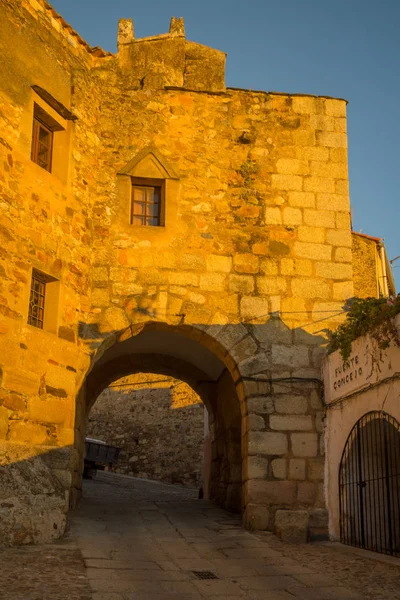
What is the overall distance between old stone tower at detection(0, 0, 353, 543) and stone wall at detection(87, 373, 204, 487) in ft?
32.3

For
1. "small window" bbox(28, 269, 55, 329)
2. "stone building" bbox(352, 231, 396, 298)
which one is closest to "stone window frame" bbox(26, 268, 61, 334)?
"small window" bbox(28, 269, 55, 329)

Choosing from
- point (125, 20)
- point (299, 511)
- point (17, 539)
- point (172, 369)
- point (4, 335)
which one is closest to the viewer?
point (17, 539)

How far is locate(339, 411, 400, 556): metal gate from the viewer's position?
309 inches

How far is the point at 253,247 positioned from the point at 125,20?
164 inches

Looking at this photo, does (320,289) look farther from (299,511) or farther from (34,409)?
(34,409)

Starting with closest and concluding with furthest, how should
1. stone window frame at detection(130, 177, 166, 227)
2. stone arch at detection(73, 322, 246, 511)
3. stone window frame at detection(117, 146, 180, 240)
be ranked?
stone window frame at detection(117, 146, 180, 240)
stone window frame at detection(130, 177, 166, 227)
stone arch at detection(73, 322, 246, 511)

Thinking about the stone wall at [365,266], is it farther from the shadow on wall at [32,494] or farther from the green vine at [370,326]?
the shadow on wall at [32,494]

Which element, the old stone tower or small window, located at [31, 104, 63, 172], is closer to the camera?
the old stone tower

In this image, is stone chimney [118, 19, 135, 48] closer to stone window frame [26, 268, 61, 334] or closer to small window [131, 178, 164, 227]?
small window [131, 178, 164, 227]

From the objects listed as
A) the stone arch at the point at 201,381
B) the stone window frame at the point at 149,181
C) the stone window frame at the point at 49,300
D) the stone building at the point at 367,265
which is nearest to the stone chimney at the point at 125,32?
the stone window frame at the point at 149,181

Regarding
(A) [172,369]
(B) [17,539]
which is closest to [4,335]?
(B) [17,539]

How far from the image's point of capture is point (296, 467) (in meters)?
8.89

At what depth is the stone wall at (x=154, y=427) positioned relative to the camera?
20766 millimetres

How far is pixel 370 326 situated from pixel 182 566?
3.26m
